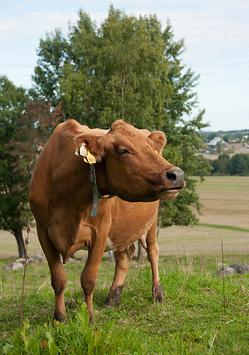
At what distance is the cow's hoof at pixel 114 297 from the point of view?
8500mm

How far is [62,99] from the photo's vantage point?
36.8 m

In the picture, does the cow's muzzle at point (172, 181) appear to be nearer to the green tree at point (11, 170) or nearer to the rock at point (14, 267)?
the rock at point (14, 267)

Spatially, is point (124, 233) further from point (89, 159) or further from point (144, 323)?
point (89, 159)

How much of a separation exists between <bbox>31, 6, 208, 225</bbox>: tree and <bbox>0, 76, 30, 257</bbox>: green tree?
2.52m

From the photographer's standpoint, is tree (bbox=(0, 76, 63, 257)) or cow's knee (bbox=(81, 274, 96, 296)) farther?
tree (bbox=(0, 76, 63, 257))

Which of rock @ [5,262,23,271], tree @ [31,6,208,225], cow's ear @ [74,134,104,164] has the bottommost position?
rock @ [5,262,23,271]

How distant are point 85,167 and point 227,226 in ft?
162

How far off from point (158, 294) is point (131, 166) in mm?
3012

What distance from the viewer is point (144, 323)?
746 centimetres

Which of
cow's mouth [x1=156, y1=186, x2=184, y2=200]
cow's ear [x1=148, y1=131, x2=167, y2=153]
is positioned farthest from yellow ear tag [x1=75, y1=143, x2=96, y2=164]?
cow's ear [x1=148, y1=131, x2=167, y2=153]

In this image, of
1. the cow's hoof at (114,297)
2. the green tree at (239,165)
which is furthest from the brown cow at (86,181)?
the green tree at (239,165)

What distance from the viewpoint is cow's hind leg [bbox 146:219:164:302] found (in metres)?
8.66

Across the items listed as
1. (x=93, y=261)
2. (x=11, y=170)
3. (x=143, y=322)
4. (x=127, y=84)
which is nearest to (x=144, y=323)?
(x=143, y=322)

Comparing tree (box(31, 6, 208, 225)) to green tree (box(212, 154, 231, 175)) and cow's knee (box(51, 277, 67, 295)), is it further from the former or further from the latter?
green tree (box(212, 154, 231, 175))
